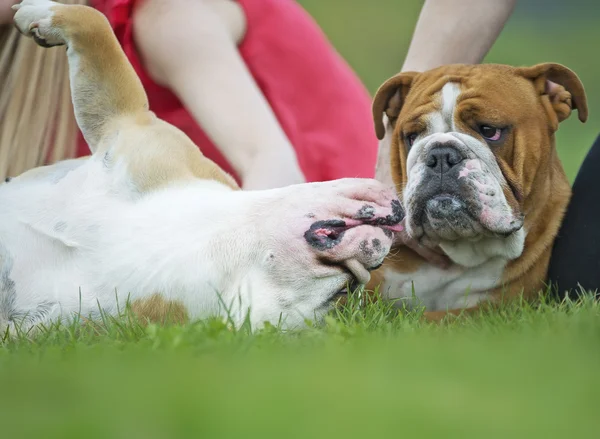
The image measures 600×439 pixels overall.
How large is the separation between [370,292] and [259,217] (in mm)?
587

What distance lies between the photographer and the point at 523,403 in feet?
5.12

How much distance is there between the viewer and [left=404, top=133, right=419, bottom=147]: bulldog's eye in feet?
9.65

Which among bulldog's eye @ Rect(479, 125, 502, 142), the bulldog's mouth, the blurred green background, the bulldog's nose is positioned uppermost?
bulldog's eye @ Rect(479, 125, 502, 142)

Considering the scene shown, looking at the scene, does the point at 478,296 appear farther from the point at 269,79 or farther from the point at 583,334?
the point at 269,79

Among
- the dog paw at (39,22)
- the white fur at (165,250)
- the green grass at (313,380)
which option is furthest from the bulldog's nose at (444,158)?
the dog paw at (39,22)

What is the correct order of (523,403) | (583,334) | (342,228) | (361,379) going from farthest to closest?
(342,228) < (583,334) < (361,379) < (523,403)

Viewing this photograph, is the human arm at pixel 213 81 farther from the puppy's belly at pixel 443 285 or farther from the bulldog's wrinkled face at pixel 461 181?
the bulldog's wrinkled face at pixel 461 181

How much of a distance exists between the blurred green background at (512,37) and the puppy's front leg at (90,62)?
734 centimetres

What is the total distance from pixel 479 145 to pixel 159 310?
106 cm

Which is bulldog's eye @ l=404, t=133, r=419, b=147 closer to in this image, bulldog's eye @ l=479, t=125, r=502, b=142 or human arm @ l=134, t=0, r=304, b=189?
bulldog's eye @ l=479, t=125, r=502, b=142

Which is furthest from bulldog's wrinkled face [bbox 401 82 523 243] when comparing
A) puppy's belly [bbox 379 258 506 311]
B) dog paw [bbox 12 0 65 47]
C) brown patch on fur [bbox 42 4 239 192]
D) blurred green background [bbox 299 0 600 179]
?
blurred green background [bbox 299 0 600 179]

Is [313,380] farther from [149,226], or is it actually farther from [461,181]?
[461,181]

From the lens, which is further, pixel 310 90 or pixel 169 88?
pixel 310 90

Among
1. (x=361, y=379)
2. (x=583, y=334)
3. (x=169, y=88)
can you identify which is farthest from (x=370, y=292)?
(x=169, y=88)
